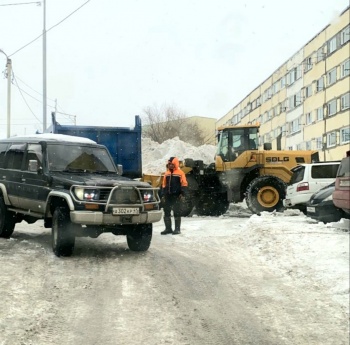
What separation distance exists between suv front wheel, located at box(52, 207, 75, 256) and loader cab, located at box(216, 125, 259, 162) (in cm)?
791

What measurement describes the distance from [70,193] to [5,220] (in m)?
2.30

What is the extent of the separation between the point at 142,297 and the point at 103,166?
349 centimetres

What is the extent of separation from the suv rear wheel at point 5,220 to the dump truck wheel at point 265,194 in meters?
7.26

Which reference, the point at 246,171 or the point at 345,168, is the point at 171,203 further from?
the point at 345,168

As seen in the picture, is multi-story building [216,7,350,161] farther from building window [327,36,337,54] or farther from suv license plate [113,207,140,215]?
suv license plate [113,207,140,215]

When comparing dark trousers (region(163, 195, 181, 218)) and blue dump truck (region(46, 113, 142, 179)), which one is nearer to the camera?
dark trousers (region(163, 195, 181, 218))

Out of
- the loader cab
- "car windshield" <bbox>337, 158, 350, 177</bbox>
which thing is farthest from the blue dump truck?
"car windshield" <bbox>337, 158, 350, 177</bbox>

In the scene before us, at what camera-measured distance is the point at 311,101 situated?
22.1 m

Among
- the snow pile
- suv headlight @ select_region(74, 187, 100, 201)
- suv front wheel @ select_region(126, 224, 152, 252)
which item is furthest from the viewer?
the snow pile

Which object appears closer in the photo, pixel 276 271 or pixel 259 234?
pixel 276 271

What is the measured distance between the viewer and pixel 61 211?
22.3 feet

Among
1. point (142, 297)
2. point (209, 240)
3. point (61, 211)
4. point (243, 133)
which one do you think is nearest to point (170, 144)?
point (243, 133)

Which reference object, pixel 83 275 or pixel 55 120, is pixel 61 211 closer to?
pixel 83 275

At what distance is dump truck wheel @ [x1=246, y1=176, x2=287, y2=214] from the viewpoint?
1353 centimetres
